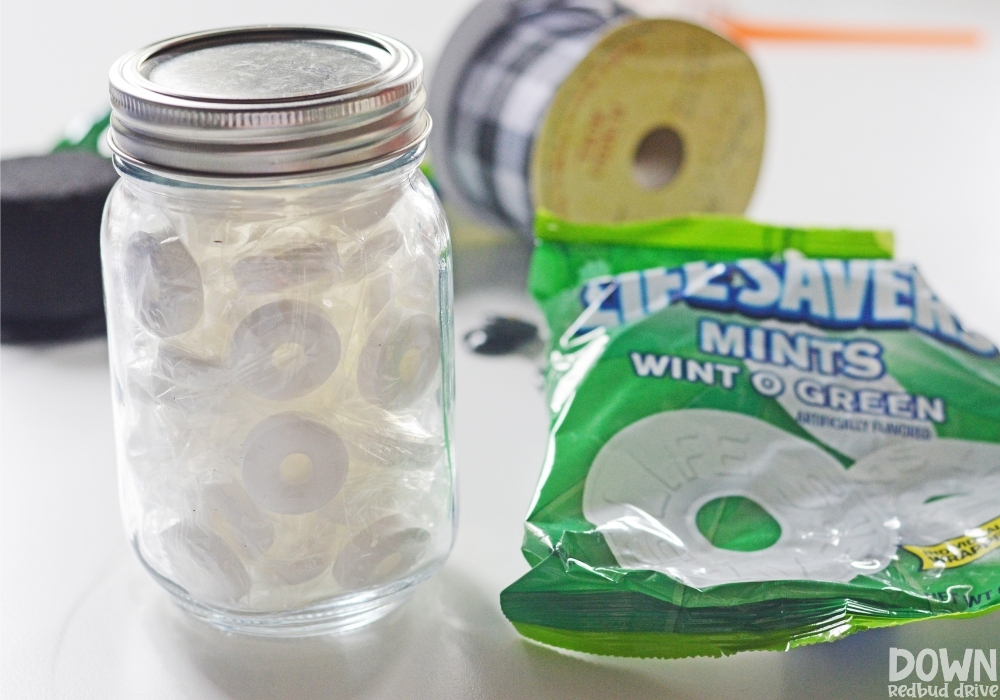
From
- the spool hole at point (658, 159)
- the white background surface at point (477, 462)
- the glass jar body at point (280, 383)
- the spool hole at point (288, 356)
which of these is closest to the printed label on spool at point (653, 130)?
the spool hole at point (658, 159)

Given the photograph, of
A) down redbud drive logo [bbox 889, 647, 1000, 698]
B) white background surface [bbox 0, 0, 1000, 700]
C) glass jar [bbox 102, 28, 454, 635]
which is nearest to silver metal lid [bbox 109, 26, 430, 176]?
glass jar [bbox 102, 28, 454, 635]

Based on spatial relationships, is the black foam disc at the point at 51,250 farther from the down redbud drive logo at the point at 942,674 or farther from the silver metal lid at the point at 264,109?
the down redbud drive logo at the point at 942,674

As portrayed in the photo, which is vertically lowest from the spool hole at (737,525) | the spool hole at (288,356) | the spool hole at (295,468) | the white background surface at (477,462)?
the white background surface at (477,462)

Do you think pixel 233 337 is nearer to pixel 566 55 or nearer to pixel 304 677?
pixel 304 677

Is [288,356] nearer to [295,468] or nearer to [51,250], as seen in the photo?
[295,468]

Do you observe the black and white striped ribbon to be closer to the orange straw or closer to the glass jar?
the glass jar

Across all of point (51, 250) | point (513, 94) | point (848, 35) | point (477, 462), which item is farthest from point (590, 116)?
point (848, 35)
